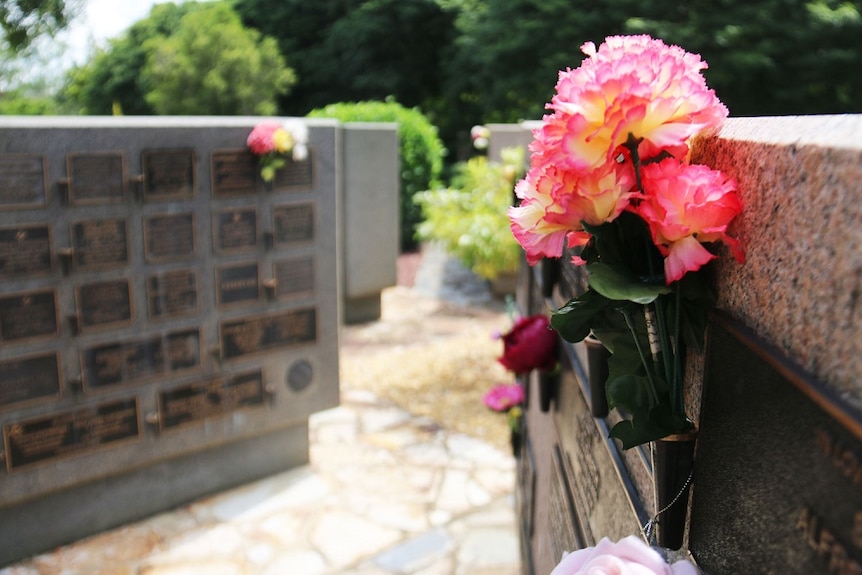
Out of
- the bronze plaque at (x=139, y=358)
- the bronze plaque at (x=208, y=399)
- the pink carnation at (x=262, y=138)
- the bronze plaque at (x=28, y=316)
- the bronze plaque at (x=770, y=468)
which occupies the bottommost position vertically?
the bronze plaque at (x=208, y=399)

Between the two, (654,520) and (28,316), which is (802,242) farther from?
(28,316)

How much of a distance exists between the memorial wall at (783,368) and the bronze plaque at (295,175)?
291 cm

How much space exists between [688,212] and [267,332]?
10.4ft

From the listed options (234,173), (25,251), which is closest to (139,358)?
(25,251)

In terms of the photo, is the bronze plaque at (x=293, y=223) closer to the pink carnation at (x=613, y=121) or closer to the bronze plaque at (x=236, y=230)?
the bronze plaque at (x=236, y=230)

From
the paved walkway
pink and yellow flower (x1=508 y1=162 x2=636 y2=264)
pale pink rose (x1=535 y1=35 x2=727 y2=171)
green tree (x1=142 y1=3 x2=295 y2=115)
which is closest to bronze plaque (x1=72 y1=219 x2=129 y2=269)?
the paved walkway

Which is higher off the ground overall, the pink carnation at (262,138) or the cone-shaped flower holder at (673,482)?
the pink carnation at (262,138)

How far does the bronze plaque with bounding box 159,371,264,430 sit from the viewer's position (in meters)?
3.50

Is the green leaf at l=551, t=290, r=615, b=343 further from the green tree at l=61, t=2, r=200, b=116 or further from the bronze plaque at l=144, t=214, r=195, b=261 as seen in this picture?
the green tree at l=61, t=2, r=200, b=116

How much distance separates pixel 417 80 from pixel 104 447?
675 inches

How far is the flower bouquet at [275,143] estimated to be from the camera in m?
3.49

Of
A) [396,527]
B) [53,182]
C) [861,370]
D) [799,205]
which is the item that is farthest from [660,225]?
[396,527]

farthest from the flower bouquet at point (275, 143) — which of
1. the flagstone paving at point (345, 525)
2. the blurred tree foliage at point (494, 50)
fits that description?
the blurred tree foliage at point (494, 50)

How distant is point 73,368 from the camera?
10.4 ft
